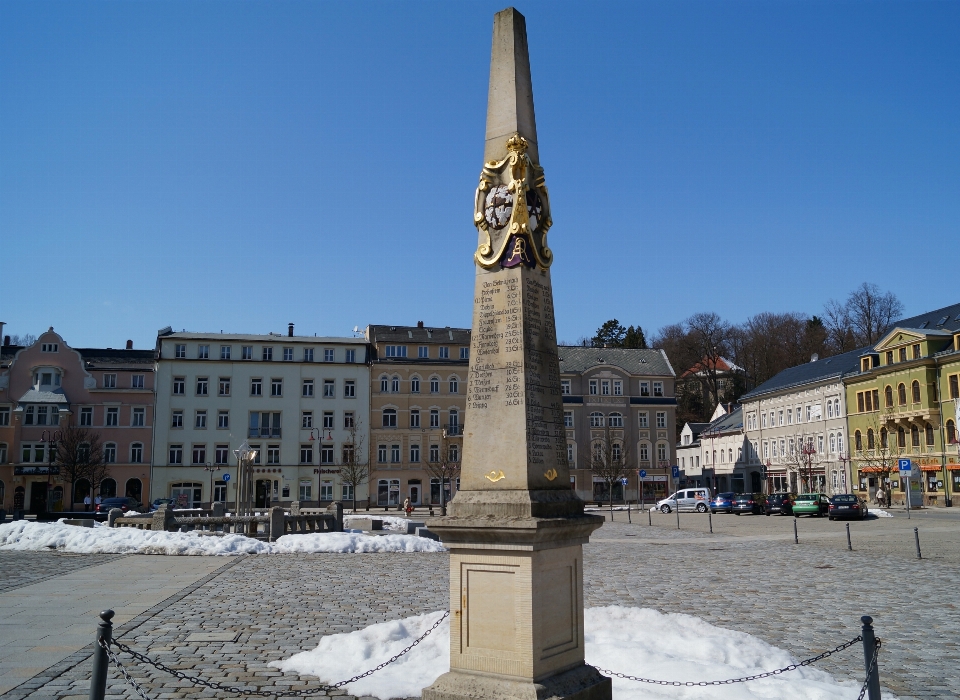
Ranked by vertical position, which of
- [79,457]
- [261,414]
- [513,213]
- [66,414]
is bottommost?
[79,457]

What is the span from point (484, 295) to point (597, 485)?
220 ft

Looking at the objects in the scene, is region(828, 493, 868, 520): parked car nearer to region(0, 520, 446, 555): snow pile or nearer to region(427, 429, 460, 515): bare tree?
region(0, 520, 446, 555): snow pile

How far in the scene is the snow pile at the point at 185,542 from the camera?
923 inches

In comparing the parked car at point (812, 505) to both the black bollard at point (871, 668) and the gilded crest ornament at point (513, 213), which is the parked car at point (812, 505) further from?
the gilded crest ornament at point (513, 213)

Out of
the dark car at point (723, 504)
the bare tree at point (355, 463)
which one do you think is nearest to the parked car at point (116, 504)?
the bare tree at point (355, 463)

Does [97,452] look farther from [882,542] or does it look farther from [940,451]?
[940,451]

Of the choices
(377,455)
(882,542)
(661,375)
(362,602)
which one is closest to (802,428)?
(661,375)

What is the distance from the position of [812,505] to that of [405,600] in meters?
37.3

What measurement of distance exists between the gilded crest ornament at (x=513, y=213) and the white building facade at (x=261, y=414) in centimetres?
5860

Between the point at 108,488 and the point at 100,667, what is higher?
the point at 100,667

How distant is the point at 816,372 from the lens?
69.4 metres

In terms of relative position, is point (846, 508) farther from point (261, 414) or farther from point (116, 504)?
point (261, 414)

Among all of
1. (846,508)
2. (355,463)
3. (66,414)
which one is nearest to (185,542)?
(846,508)

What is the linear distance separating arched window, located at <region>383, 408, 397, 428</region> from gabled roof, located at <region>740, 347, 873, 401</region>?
34367 millimetres
